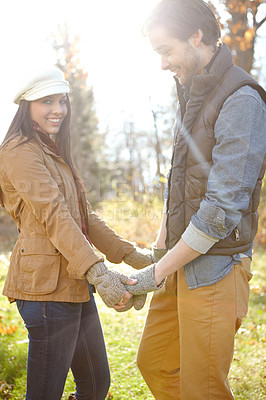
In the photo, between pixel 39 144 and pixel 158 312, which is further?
pixel 158 312

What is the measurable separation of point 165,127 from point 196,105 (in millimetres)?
15738

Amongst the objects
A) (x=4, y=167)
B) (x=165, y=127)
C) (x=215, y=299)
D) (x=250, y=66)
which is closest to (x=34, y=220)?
(x=4, y=167)

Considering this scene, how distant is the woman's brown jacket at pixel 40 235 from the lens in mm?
2057

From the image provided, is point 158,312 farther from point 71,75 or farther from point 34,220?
point 71,75

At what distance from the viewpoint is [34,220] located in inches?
83.4

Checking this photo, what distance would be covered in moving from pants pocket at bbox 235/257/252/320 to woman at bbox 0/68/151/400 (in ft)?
1.92

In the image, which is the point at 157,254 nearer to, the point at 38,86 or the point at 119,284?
the point at 119,284

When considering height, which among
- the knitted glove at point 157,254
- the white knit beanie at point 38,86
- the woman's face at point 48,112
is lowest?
the knitted glove at point 157,254

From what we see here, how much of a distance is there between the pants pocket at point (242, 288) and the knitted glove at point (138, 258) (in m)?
0.76

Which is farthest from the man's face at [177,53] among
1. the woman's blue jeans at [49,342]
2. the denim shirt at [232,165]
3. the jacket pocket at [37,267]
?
the woman's blue jeans at [49,342]

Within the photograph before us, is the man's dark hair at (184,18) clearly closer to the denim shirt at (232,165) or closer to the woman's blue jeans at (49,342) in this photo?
the denim shirt at (232,165)

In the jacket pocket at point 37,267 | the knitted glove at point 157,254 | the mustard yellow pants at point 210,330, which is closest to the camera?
the mustard yellow pants at point 210,330

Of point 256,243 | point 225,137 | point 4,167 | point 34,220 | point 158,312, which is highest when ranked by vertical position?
point 225,137

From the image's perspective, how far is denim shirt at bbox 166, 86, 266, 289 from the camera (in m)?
1.75
